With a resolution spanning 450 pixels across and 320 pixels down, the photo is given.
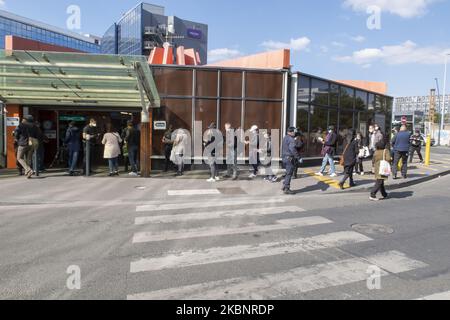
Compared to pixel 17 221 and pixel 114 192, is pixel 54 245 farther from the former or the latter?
pixel 114 192

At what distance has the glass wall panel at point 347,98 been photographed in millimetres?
18406

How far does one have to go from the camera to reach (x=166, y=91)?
14.3 metres

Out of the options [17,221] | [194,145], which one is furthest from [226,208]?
[194,145]

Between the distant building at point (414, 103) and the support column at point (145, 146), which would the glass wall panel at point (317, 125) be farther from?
the distant building at point (414, 103)

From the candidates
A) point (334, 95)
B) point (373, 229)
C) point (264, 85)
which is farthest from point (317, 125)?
point (373, 229)

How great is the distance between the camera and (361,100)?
1998 centimetres

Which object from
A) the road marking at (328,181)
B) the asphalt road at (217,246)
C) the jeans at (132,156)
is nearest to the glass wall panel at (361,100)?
the road marking at (328,181)

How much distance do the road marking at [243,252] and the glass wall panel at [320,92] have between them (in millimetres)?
10678

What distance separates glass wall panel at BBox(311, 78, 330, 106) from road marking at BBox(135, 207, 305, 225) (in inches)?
346

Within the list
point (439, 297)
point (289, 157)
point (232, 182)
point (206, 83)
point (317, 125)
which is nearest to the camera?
point (439, 297)

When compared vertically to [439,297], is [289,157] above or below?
above

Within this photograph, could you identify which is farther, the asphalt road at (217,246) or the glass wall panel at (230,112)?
the glass wall panel at (230,112)

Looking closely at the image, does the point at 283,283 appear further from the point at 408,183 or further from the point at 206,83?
the point at 206,83

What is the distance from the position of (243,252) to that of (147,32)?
86641 millimetres
